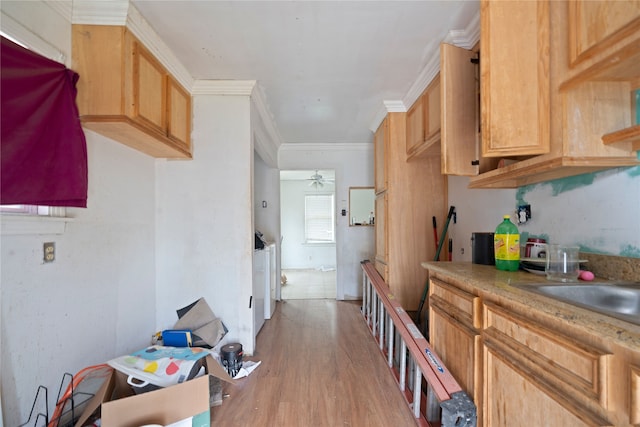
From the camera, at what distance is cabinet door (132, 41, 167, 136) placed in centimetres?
167

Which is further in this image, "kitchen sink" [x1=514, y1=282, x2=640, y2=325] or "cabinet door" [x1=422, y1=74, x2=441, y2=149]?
"cabinet door" [x1=422, y1=74, x2=441, y2=149]

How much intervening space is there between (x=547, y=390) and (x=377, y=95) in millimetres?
2585

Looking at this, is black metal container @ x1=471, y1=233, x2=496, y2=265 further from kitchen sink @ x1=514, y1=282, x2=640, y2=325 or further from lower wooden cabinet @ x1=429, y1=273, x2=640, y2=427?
kitchen sink @ x1=514, y1=282, x2=640, y2=325

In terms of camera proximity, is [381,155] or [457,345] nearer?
[457,345]

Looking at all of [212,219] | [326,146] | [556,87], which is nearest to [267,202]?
[326,146]

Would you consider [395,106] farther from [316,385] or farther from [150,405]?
[150,405]

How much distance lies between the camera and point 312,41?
1.90 meters

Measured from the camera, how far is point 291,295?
4773mm

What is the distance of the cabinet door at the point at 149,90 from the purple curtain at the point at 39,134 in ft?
0.96

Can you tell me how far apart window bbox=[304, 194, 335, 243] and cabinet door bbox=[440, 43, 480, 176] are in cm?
604

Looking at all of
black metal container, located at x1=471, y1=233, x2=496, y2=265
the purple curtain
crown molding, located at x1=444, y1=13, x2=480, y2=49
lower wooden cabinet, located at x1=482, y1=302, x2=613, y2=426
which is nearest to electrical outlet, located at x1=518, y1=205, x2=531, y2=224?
black metal container, located at x1=471, y1=233, x2=496, y2=265

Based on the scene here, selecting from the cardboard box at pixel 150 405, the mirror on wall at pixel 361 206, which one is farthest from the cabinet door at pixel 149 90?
the mirror on wall at pixel 361 206

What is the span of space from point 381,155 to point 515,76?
203cm

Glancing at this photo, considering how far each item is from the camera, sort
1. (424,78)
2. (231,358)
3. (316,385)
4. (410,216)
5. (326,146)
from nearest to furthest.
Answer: (316,385) → (231,358) → (424,78) → (410,216) → (326,146)
